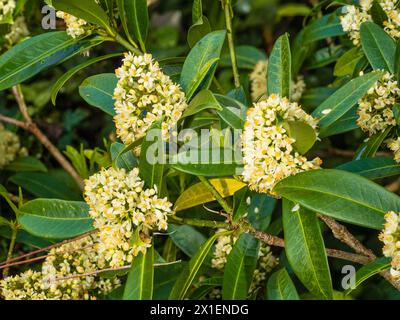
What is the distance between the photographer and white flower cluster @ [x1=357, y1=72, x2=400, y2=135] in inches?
82.6

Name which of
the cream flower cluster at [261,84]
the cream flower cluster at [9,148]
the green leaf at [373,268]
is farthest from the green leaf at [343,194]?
the cream flower cluster at [9,148]

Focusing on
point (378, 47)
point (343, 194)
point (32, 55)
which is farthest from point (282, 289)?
point (32, 55)

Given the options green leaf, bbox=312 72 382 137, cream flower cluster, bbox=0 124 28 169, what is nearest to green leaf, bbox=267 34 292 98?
green leaf, bbox=312 72 382 137

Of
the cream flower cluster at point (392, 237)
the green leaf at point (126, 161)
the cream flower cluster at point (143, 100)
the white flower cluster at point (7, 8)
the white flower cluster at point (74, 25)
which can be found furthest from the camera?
the white flower cluster at point (7, 8)

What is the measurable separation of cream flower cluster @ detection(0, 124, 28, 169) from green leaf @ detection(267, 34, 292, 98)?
162 cm

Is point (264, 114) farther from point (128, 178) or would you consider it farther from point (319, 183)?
point (128, 178)

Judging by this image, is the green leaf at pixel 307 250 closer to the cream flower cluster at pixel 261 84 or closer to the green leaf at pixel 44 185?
the cream flower cluster at pixel 261 84

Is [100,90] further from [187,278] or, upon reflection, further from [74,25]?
[187,278]

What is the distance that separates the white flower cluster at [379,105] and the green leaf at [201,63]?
1.53 feet

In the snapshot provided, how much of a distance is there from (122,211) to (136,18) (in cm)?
75

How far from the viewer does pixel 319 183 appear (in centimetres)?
178

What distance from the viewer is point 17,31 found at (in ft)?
10.2

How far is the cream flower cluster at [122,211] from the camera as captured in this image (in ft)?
6.10
